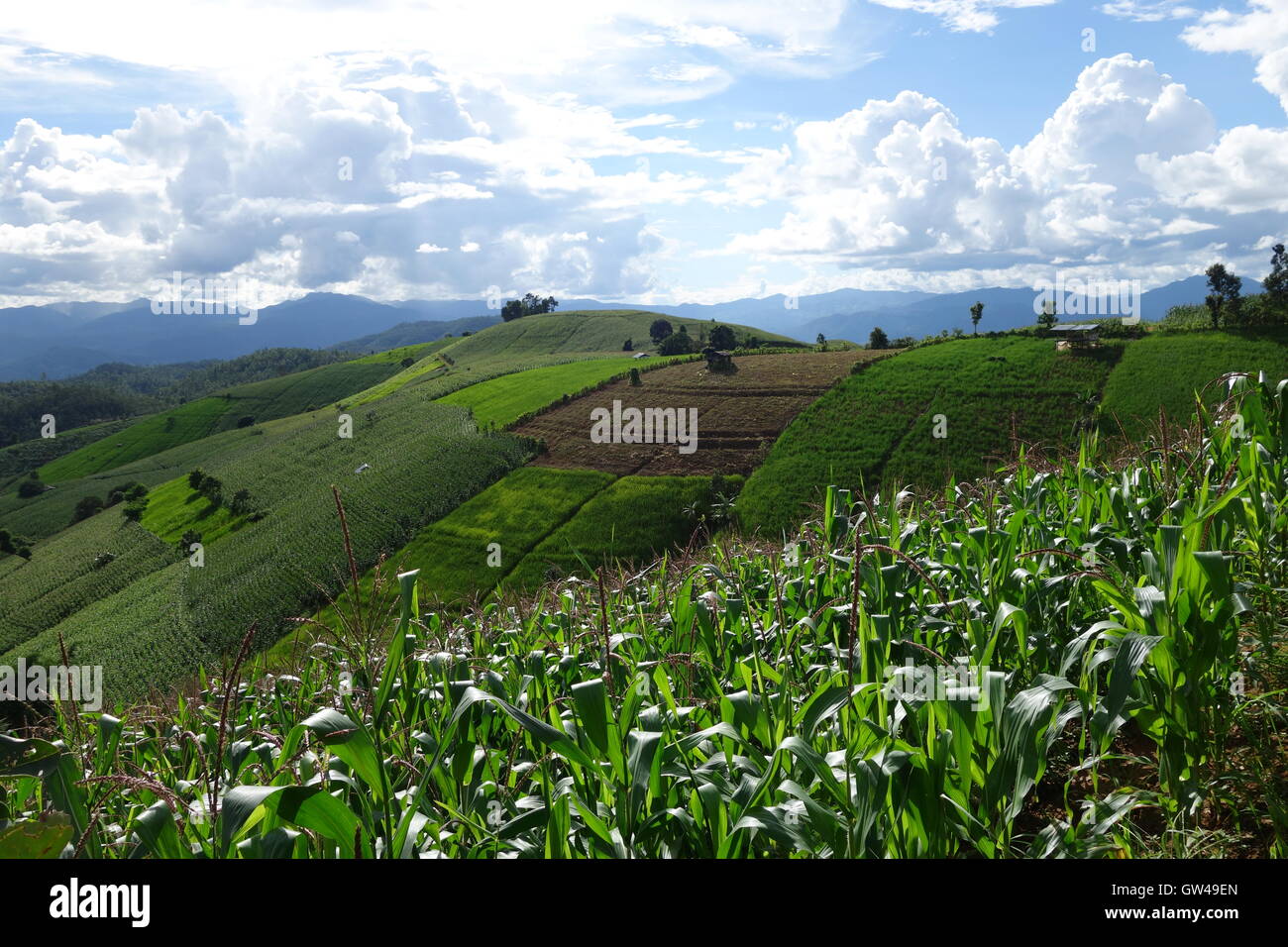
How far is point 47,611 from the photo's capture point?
6012cm

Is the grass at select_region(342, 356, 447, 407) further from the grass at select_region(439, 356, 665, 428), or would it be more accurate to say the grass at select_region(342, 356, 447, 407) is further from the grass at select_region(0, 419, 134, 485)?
the grass at select_region(0, 419, 134, 485)

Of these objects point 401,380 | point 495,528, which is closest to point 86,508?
point 401,380

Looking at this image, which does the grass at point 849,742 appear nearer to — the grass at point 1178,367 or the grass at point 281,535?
the grass at point 281,535

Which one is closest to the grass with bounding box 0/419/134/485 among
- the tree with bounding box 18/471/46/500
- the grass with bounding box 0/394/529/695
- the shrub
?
the tree with bounding box 18/471/46/500

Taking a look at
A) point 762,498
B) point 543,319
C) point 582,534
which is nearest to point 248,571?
point 582,534

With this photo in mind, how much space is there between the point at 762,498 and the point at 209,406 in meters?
135

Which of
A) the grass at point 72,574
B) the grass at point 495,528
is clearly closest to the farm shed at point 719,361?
the grass at point 495,528

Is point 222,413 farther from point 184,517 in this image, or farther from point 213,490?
point 184,517

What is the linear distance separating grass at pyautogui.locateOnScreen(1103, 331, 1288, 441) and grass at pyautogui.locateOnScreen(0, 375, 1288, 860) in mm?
52659

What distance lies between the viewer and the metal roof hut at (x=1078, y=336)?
63.3 metres

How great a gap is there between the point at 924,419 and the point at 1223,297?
29332mm

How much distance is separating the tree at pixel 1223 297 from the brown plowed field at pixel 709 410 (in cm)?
2658

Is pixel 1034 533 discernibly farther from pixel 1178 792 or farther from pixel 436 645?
pixel 436 645

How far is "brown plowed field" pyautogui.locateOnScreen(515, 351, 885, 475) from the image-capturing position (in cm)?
5850
